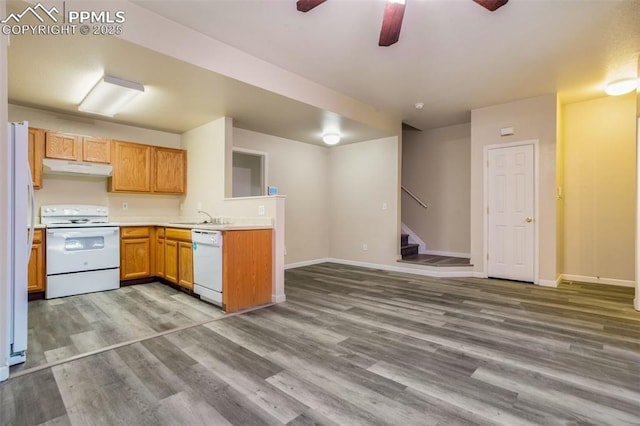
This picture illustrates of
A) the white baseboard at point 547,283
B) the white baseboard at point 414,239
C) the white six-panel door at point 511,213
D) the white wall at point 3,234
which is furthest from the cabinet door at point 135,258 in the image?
the white baseboard at point 547,283

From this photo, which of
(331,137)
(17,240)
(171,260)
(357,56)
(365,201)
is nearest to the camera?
(17,240)

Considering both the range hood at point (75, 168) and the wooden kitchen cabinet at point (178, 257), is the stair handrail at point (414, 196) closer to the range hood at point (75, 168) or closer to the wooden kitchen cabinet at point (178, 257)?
the wooden kitchen cabinet at point (178, 257)

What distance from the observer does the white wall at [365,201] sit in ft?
18.8

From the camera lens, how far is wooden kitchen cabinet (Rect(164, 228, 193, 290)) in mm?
3934

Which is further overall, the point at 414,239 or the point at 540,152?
the point at 414,239

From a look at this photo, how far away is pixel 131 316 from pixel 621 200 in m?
6.50

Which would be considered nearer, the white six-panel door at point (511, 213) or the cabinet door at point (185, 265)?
the cabinet door at point (185, 265)

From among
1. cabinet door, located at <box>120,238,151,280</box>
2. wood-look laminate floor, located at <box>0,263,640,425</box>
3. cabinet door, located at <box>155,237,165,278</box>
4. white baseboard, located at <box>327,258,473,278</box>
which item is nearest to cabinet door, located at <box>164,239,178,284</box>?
cabinet door, located at <box>155,237,165,278</box>

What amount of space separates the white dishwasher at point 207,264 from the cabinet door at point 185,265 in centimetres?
13

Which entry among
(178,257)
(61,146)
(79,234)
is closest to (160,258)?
(178,257)

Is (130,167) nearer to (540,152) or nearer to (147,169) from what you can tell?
(147,169)

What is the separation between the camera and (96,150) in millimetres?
4383

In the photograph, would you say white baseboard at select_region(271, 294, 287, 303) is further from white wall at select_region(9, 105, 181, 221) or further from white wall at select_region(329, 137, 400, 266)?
white wall at select_region(9, 105, 181, 221)

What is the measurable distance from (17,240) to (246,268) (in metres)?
1.85
